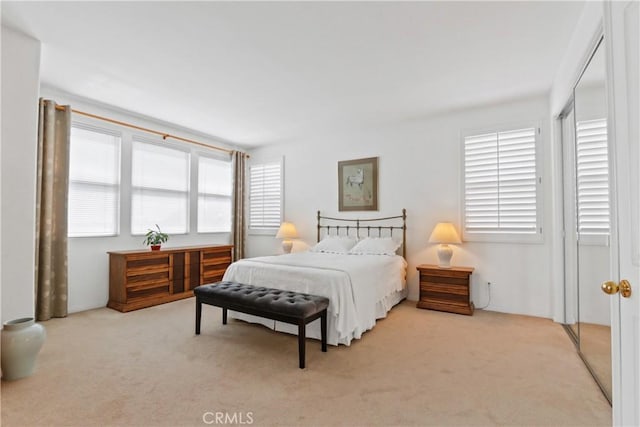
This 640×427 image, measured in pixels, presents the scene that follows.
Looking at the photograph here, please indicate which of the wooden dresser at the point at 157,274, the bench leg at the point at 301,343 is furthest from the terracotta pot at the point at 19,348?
the bench leg at the point at 301,343

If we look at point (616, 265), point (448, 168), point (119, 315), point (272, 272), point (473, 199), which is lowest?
point (119, 315)

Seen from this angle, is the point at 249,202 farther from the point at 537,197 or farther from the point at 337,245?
the point at 537,197

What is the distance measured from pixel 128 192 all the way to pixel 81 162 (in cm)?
66

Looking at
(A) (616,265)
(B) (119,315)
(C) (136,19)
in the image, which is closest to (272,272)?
(B) (119,315)

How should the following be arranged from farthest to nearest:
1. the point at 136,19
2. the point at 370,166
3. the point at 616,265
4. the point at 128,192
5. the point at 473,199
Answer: the point at 370,166
the point at 128,192
the point at 473,199
the point at 136,19
the point at 616,265

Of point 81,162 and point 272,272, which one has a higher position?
point 81,162

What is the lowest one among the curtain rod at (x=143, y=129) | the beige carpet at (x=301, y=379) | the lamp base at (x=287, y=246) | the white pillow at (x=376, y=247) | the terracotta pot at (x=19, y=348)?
Answer: the beige carpet at (x=301, y=379)

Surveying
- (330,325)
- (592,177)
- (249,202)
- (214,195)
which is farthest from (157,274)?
(592,177)

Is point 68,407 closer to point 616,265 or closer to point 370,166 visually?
point 616,265

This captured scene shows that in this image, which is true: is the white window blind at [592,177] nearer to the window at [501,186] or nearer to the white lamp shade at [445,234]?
the window at [501,186]

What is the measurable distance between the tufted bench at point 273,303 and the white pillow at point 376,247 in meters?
1.65

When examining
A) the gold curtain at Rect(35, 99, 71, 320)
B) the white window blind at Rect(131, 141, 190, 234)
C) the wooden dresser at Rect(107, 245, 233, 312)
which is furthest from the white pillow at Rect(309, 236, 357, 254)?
the gold curtain at Rect(35, 99, 71, 320)

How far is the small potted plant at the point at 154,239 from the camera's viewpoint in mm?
4361

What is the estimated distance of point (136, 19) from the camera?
2344 mm
